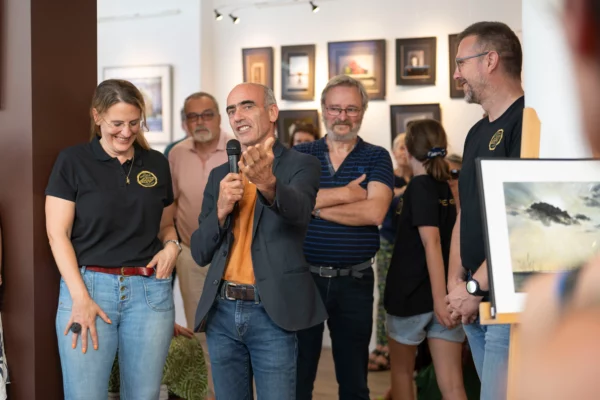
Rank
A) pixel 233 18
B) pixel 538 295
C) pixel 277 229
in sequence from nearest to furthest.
A: pixel 538 295, pixel 277 229, pixel 233 18

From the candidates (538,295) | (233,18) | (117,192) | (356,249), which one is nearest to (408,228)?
(356,249)

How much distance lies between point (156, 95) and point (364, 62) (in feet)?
6.93

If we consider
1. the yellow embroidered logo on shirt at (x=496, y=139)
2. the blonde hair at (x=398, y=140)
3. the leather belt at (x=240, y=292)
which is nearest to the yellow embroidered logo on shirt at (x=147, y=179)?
the leather belt at (x=240, y=292)

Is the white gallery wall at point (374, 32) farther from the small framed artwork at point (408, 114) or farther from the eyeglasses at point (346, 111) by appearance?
the eyeglasses at point (346, 111)

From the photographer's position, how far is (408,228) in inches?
139

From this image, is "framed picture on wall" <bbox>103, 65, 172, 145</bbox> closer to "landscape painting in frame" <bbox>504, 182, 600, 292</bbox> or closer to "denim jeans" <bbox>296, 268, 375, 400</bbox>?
"denim jeans" <bbox>296, 268, 375, 400</bbox>

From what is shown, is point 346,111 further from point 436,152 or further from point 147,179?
point 147,179

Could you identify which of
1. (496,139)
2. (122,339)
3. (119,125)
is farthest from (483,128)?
(122,339)

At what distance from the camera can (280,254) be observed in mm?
2480

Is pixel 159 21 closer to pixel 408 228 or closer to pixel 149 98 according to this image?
pixel 149 98

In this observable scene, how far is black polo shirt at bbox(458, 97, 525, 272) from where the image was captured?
2.32 meters

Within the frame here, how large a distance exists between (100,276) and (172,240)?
39cm

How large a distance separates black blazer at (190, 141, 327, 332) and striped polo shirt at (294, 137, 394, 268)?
2.37 feet

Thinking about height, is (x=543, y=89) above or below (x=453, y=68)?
below
